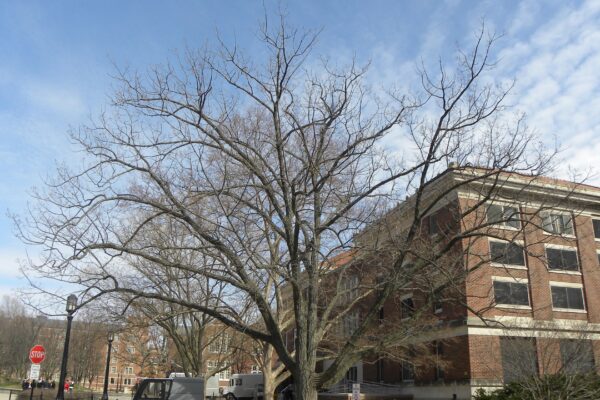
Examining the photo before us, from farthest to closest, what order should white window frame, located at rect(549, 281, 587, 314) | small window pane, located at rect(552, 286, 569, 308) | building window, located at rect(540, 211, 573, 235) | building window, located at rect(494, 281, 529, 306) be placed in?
small window pane, located at rect(552, 286, 569, 308)
white window frame, located at rect(549, 281, 587, 314)
building window, located at rect(494, 281, 529, 306)
building window, located at rect(540, 211, 573, 235)

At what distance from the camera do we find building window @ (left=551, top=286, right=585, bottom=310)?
114 ft

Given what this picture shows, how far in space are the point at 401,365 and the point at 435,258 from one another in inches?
1046

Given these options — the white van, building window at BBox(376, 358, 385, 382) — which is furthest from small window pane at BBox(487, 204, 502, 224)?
the white van

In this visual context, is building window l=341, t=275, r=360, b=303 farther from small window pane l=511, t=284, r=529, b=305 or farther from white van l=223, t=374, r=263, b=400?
white van l=223, t=374, r=263, b=400

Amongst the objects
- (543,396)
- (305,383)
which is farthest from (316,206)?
(543,396)

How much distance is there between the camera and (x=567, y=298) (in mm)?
35156

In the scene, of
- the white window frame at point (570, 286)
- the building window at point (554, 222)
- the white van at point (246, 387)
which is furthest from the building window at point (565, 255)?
the white van at point (246, 387)

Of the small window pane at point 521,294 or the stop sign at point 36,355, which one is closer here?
the stop sign at point 36,355

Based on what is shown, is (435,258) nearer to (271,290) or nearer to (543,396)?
(543,396)

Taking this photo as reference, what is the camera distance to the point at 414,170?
551 inches

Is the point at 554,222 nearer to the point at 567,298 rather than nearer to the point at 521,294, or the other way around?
the point at 521,294

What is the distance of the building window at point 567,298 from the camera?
3481 cm

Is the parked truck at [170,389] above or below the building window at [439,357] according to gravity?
below

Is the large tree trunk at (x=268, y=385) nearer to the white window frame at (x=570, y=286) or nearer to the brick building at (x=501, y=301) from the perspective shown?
the brick building at (x=501, y=301)
